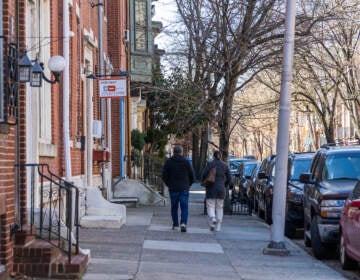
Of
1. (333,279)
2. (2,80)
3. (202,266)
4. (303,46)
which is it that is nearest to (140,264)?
(202,266)

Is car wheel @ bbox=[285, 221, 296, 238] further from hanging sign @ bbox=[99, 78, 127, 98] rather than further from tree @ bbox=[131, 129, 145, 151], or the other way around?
tree @ bbox=[131, 129, 145, 151]

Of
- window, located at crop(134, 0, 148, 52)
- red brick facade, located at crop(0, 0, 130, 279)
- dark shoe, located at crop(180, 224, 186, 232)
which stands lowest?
dark shoe, located at crop(180, 224, 186, 232)

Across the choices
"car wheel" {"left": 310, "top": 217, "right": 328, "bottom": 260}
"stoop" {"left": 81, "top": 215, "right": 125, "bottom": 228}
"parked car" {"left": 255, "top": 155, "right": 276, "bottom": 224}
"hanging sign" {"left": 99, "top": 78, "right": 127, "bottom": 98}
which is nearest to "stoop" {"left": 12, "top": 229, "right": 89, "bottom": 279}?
"car wheel" {"left": 310, "top": 217, "right": 328, "bottom": 260}

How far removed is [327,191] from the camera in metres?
12.1

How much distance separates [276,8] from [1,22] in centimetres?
1326

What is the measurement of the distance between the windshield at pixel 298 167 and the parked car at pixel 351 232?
701 cm

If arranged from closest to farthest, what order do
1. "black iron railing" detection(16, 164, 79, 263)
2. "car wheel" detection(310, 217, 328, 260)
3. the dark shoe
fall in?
"black iron railing" detection(16, 164, 79, 263)
"car wheel" detection(310, 217, 328, 260)
the dark shoe

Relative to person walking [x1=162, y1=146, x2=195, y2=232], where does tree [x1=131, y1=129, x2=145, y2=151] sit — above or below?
above

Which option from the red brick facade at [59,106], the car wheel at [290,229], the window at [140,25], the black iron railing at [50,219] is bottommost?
the car wheel at [290,229]

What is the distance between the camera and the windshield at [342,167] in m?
13.2

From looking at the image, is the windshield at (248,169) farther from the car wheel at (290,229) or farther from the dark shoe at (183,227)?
the dark shoe at (183,227)

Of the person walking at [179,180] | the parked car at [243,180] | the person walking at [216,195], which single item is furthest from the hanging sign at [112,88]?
the parked car at [243,180]

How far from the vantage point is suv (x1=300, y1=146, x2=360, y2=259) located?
11906 millimetres

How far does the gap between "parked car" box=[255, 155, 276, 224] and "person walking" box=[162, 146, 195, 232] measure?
4040 millimetres
